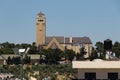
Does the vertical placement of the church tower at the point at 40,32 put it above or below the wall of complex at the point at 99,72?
above

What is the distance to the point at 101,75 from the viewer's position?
1995 centimetres

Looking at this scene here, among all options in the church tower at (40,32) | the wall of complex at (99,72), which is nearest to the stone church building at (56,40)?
the church tower at (40,32)

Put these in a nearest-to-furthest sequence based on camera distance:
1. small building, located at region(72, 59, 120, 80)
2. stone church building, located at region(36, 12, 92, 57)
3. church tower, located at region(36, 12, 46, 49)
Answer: small building, located at region(72, 59, 120, 80)
stone church building, located at region(36, 12, 92, 57)
church tower, located at region(36, 12, 46, 49)

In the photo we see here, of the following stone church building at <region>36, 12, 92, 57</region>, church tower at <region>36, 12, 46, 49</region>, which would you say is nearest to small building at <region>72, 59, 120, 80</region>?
stone church building at <region>36, 12, 92, 57</region>

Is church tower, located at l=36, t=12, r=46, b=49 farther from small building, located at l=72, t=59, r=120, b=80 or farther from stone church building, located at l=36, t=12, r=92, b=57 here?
small building, located at l=72, t=59, r=120, b=80

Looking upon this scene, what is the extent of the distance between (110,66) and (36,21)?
124m

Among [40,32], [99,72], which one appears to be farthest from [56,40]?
[99,72]

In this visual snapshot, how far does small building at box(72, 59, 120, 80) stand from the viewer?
19.6 meters

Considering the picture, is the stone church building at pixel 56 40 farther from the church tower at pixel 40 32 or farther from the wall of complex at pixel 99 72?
the wall of complex at pixel 99 72

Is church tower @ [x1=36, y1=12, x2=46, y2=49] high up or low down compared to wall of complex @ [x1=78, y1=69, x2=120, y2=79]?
up

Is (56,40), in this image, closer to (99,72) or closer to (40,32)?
(40,32)

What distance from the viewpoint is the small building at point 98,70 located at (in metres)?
19.6

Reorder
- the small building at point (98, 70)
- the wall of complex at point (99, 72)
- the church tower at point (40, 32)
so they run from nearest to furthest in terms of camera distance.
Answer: the small building at point (98, 70) → the wall of complex at point (99, 72) → the church tower at point (40, 32)

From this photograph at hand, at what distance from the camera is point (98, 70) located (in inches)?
786
